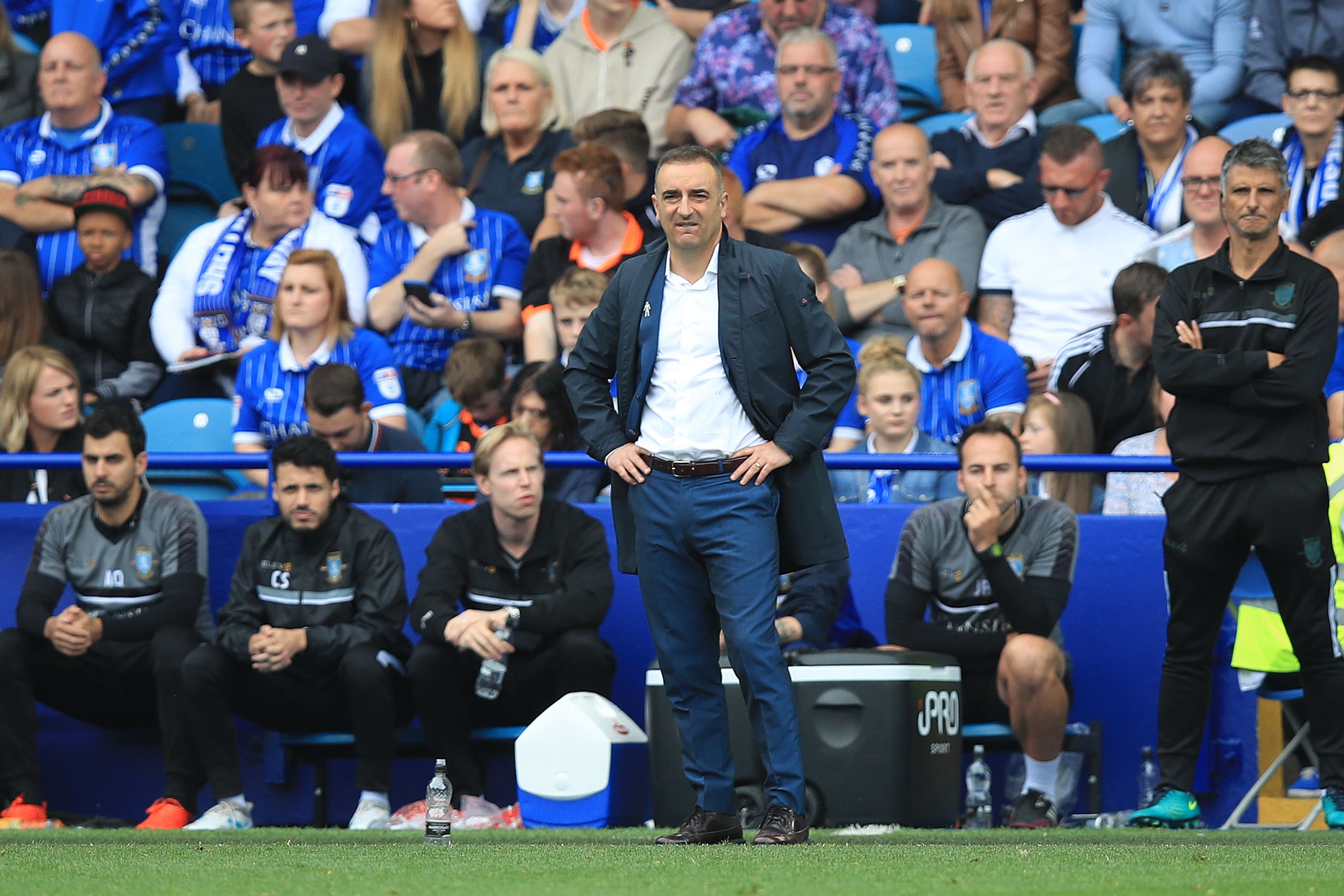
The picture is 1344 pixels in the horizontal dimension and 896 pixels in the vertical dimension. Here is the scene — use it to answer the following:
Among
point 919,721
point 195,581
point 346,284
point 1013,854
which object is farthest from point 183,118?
point 1013,854

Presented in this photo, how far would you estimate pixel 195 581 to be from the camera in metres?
7.68

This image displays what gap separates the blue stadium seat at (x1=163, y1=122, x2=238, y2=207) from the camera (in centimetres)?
1156

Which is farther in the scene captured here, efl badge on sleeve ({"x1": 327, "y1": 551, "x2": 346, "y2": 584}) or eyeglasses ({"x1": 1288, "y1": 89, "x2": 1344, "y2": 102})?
eyeglasses ({"x1": 1288, "y1": 89, "x2": 1344, "y2": 102})

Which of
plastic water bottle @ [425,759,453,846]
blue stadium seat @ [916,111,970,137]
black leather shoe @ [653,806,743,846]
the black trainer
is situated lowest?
the black trainer

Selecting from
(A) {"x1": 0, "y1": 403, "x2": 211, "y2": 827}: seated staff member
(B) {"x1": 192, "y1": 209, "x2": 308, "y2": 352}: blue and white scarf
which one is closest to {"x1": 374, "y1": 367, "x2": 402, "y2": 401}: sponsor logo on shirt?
(B) {"x1": 192, "y1": 209, "x2": 308, "y2": 352}: blue and white scarf

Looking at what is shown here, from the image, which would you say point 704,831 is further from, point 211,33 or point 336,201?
point 211,33

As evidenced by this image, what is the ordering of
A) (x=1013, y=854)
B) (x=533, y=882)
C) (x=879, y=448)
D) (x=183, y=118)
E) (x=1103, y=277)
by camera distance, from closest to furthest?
(x=533, y=882), (x=1013, y=854), (x=879, y=448), (x=1103, y=277), (x=183, y=118)

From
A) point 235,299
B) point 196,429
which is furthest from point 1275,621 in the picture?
point 235,299

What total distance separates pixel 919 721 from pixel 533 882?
8.44 feet

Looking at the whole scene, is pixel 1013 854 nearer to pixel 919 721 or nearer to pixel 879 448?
pixel 919 721

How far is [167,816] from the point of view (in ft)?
23.8

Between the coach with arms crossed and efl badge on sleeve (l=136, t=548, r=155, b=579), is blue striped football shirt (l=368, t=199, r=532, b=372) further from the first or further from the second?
the coach with arms crossed

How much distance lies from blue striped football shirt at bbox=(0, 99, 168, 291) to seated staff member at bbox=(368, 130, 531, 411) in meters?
1.70

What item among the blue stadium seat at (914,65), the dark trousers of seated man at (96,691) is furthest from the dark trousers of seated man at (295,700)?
the blue stadium seat at (914,65)
